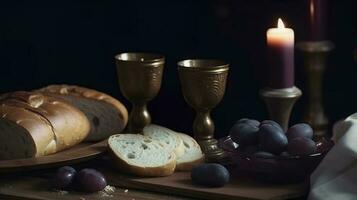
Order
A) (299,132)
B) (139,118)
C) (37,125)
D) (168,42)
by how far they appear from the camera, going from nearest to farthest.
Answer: (299,132)
(37,125)
(139,118)
(168,42)

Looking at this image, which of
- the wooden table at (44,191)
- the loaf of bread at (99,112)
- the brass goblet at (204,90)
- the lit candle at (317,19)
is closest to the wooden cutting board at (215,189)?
the wooden table at (44,191)

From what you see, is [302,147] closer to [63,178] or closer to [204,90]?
[204,90]

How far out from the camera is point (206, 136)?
4.95 feet

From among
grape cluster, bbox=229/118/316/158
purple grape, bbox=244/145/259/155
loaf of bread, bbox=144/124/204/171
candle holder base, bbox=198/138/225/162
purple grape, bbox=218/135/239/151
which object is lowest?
candle holder base, bbox=198/138/225/162

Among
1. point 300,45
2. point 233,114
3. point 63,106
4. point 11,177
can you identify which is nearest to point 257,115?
point 233,114

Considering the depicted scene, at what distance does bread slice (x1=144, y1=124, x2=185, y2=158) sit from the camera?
1.44 meters

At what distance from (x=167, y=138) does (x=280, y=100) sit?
22 centimetres

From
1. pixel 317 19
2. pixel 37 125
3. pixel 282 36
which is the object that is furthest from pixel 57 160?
pixel 317 19

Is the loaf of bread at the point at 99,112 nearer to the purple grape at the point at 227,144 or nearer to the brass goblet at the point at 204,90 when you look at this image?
the brass goblet at the point at 204,90

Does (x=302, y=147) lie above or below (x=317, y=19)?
below

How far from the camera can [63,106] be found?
1545 mm

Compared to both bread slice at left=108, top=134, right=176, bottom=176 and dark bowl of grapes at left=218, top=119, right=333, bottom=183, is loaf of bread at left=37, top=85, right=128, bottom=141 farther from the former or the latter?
dark bowl of grapes at left=218, top=119, right=333, bottom=183

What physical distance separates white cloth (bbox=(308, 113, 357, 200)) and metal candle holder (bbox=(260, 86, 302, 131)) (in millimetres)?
150

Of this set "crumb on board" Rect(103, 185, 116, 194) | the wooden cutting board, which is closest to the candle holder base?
the wooden cutting board
